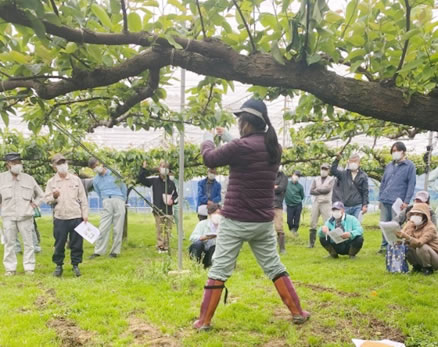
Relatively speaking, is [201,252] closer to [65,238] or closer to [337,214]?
[65,238]

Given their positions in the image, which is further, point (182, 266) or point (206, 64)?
point (182, 266)

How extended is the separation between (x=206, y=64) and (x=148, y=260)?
4687 mm

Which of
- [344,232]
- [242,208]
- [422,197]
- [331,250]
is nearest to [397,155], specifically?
[422,197]

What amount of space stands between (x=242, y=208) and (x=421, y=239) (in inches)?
104

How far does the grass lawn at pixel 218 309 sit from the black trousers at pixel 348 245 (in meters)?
0.40

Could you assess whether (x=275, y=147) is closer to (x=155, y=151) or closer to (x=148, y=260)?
(x=148, y=260)

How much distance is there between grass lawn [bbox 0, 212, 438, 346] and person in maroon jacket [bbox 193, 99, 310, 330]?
468 millimetres

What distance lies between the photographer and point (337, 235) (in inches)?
232

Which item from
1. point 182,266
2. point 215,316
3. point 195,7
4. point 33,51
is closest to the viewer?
point 195,7

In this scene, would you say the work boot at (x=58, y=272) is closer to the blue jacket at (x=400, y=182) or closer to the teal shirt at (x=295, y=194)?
the blue jacket at (x=400, y=182)

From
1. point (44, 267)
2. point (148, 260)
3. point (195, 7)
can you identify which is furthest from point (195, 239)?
point (195, 7)

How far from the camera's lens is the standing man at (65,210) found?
5.33 metres

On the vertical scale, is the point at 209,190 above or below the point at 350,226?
above

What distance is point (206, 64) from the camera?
2.42 m
